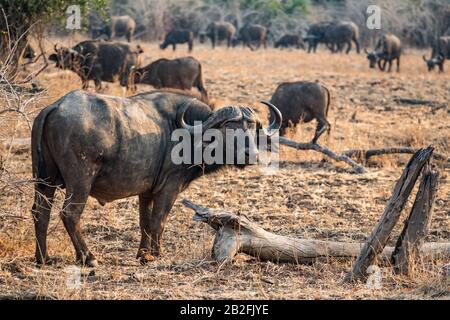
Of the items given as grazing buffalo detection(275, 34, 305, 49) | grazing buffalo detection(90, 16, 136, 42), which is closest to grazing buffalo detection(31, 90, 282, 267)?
grazing buffalo detection(90, 16, 136, 42)

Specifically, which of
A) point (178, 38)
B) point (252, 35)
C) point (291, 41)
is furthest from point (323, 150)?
point (252, 35)

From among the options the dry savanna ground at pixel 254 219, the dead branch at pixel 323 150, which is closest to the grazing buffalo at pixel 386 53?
the dry savanna ground at pixel 254 219

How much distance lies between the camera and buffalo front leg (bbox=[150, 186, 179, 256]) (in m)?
6.91

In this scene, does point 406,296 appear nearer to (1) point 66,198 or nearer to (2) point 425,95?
(1) point 66,198

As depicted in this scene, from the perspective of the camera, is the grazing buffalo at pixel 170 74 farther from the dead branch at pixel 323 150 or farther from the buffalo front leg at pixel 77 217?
the buffalo front leg at pixel 77 217

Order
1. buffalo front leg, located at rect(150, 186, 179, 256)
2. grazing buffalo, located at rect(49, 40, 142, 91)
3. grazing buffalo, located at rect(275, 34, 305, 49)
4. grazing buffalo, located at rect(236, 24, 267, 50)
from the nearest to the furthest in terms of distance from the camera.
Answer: buffalo front leg, located at rect(150, 186, 179, 256)
grazing buffalo, located at rect(49, 40, 142, 91)
grazing buffalo, located at rect(275, 34, 305, 49)
grazing buffalo, located at rect(236, 24, 267, 50)

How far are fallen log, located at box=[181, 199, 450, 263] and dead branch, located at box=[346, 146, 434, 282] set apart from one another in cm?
45

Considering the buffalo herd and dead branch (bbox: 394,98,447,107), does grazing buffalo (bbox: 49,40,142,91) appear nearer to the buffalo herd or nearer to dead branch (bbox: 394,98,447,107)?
dead branch (bbox: 394,98,447,107)

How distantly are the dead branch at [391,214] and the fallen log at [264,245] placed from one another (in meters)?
A: 0.45

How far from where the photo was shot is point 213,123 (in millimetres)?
7062

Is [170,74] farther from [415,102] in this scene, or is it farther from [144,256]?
[144,256]

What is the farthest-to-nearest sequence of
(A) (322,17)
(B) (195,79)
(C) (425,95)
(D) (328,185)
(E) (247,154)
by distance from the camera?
(A) (322,17) → (C) (425,95) → (B) (195,79) → (D) (328,185) → (E) (247,154)
